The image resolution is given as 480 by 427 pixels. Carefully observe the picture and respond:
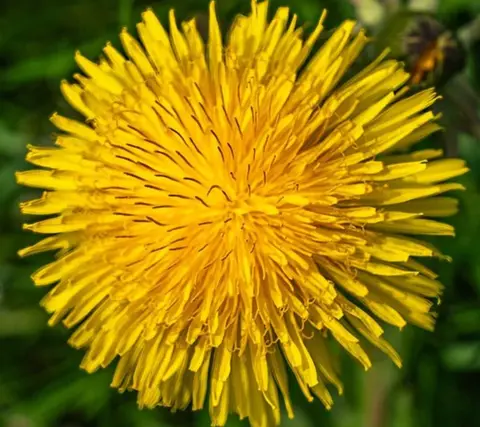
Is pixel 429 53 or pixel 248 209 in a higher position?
pixel 429 53

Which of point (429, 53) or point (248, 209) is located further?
point (429, 53)

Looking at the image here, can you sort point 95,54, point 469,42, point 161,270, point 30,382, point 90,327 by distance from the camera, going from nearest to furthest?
point 161,270 → point 90,327 → point 469,42 → point 95,54 → point 30,382

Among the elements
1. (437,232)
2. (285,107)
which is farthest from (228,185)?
(437,232)

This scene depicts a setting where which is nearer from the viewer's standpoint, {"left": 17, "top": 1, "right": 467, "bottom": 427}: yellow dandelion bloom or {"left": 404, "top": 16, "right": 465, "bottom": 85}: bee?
{"left": 17, "top": 1, "right": 467, "bottom": 427}: yellow dandelion bloom

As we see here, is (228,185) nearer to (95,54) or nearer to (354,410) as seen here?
(95,54)

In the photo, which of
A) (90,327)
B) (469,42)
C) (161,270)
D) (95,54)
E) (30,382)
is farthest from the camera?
(30,382)

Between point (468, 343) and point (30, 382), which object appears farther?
point (30, 382)

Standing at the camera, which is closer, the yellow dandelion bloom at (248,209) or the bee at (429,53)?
the yellow dandelion bloom at (248,209)

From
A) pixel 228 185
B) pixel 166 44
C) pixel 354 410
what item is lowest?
pixel 354 410
